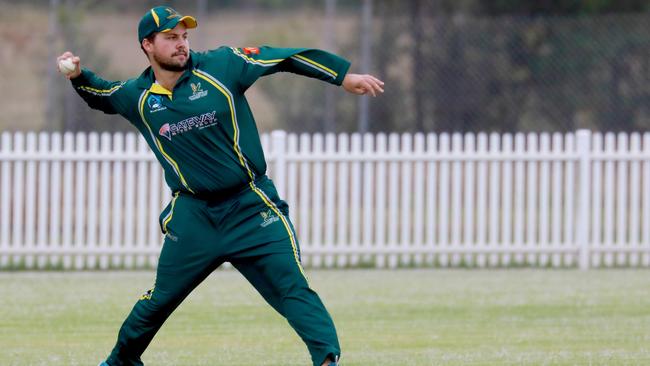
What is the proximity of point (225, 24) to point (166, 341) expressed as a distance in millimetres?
10952

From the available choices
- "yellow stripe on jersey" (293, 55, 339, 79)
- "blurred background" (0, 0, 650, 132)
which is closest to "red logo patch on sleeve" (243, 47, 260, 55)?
"yellow stripe on jersey" (293, 55, 339, 79)

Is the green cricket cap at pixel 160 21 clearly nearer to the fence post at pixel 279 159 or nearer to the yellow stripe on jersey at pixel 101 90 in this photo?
the yellow stripe on jersey at pixel 101 90

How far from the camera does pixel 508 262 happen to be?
13.1 m

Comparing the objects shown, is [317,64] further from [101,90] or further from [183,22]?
[101,90]

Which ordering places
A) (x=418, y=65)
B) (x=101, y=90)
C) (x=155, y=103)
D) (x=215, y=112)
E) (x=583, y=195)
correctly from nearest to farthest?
(x=215, y=112) → (x=155, y=103) → (x=101, y=90) → (x=583, y=195) → (x=418, y=65)

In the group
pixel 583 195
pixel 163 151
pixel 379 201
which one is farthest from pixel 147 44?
pixel 583 195

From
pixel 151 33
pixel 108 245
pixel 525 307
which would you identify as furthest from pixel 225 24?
pixel 151 33

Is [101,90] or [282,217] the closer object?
[282,217]

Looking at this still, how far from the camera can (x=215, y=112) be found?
593 centimetres

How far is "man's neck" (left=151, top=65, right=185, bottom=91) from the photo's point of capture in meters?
6.02

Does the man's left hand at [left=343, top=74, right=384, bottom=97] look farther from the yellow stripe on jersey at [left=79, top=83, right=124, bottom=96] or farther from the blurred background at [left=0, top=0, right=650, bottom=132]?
the blurred background at [left=0, top=0, right=650, bottom=132]

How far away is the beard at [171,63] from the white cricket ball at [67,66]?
460mm

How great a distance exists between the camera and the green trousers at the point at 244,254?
5.95 meters

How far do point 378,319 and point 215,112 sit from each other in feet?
12.0
